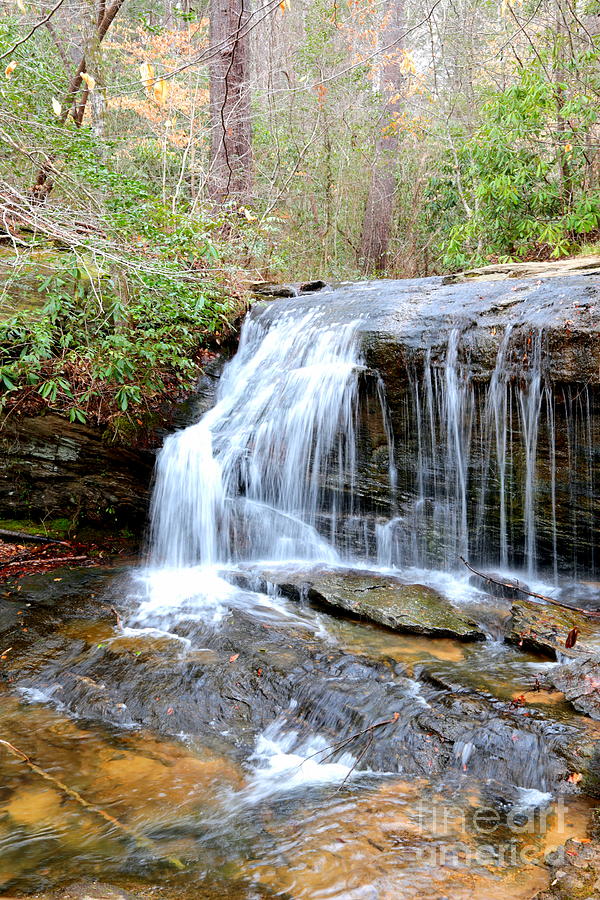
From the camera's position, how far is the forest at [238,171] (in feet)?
20.7

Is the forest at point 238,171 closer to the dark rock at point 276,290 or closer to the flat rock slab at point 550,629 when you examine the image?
the dark rock at point 276,290

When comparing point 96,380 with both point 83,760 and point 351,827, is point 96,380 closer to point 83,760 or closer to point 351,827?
point 83,760

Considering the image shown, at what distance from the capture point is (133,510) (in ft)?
22.2

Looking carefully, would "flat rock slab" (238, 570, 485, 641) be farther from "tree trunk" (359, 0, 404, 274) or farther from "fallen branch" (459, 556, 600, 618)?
"tree trunk" (359, 0, 404, 274)

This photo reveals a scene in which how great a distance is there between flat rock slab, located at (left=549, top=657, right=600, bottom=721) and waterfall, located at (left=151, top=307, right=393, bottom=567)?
2.72 metres

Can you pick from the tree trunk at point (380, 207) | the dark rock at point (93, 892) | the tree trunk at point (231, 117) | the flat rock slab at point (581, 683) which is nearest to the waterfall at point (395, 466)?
the flat rock slab at point (581, 683)

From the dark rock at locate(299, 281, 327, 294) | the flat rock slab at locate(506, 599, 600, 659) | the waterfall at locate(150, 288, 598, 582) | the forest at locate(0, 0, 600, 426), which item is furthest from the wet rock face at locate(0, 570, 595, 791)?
the dark rock at locate(299, 281, 327, 294)

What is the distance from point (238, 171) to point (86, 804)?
9.59 metres

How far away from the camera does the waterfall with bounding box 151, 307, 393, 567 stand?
20.2 ft

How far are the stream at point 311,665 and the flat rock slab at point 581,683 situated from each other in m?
0.08

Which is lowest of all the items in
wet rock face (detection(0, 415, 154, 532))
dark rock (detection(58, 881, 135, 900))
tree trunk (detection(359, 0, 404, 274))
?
dark rock (detection(58, 881, 135, 900))

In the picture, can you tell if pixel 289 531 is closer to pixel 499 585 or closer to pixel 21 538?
pixel 499 585

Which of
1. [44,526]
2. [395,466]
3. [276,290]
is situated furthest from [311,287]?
[44,526]

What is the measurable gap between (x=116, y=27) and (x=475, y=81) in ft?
28.4
